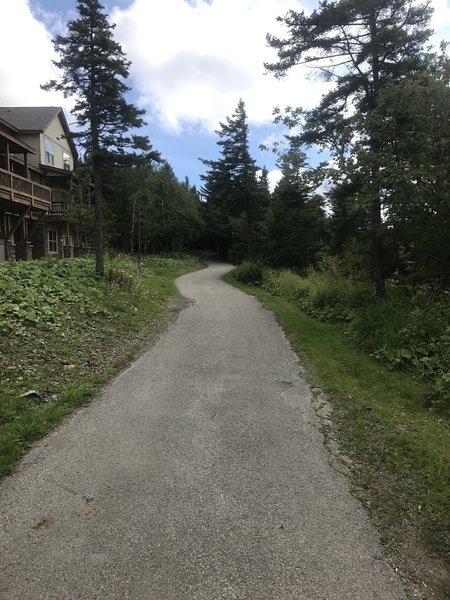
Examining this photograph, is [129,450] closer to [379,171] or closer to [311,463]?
[311,463]

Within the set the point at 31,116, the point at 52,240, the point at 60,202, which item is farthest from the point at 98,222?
the point at 31,116

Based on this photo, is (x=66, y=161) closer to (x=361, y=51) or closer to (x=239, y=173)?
(x=239, y=173)

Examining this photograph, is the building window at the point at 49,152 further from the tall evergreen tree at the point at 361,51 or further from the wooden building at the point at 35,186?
the tall evergreen tree at the point at 361,51

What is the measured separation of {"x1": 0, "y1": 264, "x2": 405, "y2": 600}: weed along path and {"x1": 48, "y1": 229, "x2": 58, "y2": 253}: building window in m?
23.6

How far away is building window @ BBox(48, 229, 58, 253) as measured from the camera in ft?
88.0

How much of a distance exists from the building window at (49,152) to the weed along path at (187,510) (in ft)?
85.1

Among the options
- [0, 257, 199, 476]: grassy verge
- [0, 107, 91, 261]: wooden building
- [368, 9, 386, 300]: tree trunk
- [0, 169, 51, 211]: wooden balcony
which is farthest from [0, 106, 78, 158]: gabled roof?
[368, 9, 386, 300]: tree trunk

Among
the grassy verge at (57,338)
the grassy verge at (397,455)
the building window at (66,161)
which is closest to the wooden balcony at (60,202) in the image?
the building window at (66,161)

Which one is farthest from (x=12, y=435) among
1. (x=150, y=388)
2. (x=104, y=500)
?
(x=150, y=388)

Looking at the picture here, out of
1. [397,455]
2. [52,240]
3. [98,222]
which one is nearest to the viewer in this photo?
[397,455]

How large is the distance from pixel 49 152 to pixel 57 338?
24.1m

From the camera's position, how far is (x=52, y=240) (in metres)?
27.1

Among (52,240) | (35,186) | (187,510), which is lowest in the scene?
(187,510)

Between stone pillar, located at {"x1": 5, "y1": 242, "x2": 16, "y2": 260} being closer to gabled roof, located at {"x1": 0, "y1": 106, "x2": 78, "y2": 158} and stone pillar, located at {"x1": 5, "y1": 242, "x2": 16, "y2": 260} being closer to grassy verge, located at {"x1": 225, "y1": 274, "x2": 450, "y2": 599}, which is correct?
gabled roof, located at {"x1": 0, "y1": 106, "x2": 78, "y2": 158}
